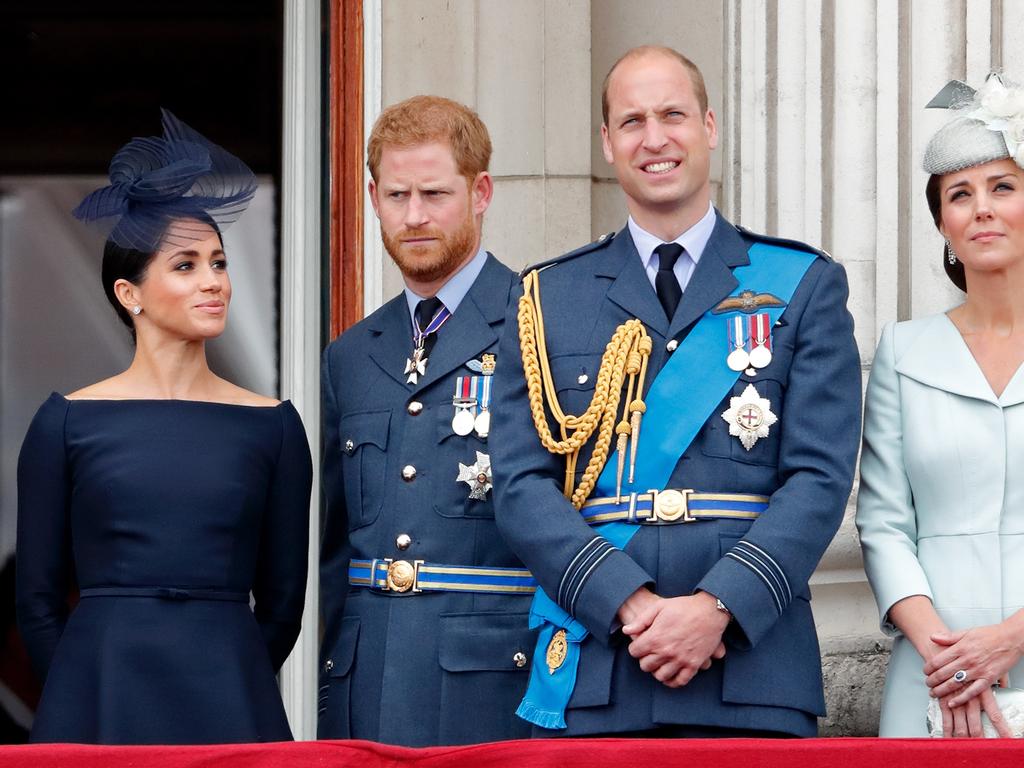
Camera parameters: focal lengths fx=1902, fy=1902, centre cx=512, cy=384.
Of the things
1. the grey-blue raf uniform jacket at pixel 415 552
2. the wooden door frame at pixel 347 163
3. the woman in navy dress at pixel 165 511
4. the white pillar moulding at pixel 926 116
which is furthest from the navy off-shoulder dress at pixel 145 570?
the white pillar moulding at pixel 926 116

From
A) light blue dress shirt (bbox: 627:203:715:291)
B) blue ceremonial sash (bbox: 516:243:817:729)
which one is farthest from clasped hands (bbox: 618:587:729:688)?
light blue dress shirt (bbox: 627:203:715:291)

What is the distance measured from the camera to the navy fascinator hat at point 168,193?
3559 millimetres

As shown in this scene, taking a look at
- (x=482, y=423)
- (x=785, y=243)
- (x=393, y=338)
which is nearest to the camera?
(x=785, y=243)

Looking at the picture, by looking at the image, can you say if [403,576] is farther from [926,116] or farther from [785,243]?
[926,116]

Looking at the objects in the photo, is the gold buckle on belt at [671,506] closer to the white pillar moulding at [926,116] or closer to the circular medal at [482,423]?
the circular medal at [482,423]

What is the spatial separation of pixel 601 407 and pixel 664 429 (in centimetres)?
11

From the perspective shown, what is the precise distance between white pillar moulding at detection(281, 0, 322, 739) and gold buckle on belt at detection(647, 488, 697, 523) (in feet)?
7.11

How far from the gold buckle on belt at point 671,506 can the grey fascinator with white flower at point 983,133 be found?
0.79 meters

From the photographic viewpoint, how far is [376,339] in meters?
3.86

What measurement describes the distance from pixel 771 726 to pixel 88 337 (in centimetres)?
532

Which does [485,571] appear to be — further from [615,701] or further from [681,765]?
[681,765]

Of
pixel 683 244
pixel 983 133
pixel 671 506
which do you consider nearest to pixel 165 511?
pixel 671 506

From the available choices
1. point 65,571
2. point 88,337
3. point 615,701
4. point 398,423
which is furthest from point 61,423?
point 88,337

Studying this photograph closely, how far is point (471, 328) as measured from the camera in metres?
3.73
